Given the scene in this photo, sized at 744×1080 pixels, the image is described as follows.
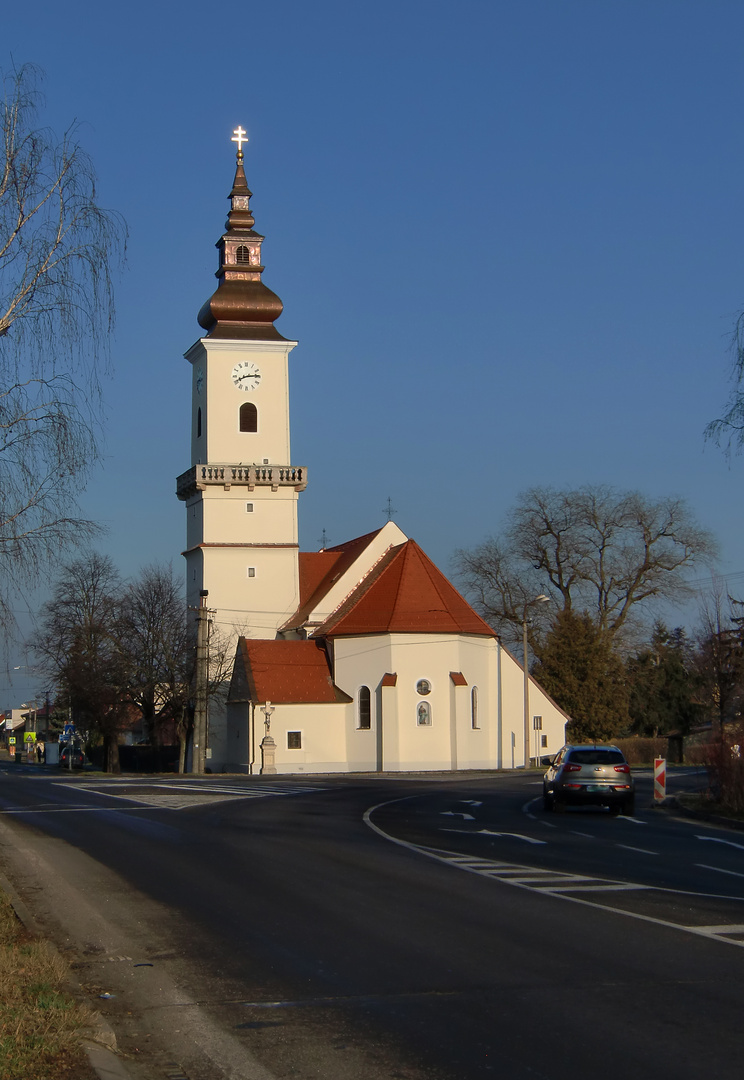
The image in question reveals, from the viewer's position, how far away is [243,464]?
63156 millimetres

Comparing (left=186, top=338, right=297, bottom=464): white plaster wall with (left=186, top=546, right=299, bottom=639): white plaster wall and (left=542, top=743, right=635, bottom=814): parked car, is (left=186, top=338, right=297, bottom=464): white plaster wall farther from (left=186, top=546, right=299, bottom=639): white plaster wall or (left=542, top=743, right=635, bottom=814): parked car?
(left=542, top=743, right=635, bottom=814): parked car

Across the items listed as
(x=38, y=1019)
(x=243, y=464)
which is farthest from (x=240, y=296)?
(x=38, y=1019)

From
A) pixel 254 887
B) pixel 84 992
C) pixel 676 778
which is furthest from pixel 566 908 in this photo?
pixel 676 778

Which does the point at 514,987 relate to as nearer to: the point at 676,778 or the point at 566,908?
the point at 566,908

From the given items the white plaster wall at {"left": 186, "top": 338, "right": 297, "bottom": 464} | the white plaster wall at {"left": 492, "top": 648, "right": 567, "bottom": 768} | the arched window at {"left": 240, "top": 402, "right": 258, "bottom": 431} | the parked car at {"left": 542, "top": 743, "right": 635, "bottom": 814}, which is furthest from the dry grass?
the arched window at {"left": 240, "top": 402, "right": 258, "bottom": 431}

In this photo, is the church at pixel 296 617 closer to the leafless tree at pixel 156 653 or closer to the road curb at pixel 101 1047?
the leafless tree at pixel 156 653

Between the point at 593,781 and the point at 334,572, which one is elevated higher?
the point at 334,572

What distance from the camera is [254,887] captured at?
13156mm

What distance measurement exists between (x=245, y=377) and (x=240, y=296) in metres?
4.57

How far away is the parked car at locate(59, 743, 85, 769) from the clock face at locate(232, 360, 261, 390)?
23.0 m

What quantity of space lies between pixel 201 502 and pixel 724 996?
5656 centimetres

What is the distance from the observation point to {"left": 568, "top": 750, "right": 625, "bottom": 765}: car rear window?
26.3 meters

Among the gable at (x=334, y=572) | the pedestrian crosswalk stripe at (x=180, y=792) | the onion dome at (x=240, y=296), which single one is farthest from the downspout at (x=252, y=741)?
the onion dome at (x=240, y=296)

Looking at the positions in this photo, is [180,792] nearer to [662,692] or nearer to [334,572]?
[334,572]
